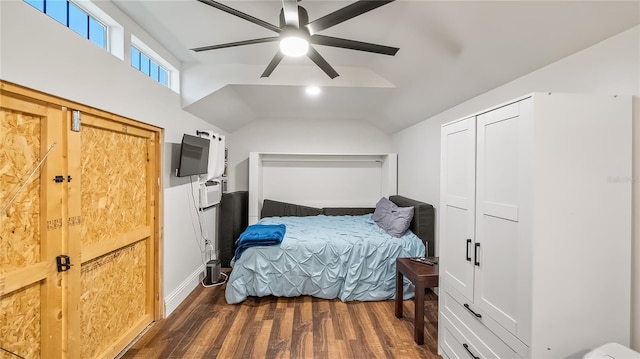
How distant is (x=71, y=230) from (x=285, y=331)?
1864mm

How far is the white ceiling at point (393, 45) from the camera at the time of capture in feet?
4.90

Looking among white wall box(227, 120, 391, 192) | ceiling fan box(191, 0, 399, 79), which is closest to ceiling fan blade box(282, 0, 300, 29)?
ceiling fan box(191, 0, 399, 79)

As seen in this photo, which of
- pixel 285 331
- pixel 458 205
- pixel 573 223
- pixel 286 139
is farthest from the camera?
pixel 286 139

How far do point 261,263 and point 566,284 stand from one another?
256 cm

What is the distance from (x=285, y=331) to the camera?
2.37 metres

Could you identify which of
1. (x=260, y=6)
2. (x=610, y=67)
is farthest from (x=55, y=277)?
(x=610, y=67)

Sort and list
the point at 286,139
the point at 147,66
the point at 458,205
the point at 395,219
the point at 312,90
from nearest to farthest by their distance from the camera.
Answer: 1. the point at 458,205
2. the point at 147,66
3. the point at 312,90
4. the point at 395,219
5. the point at 286,139

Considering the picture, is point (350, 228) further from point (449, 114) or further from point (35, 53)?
point (35, 53)

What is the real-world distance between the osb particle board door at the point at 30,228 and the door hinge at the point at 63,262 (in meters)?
0.02

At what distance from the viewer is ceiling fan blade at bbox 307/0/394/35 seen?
1.26 m

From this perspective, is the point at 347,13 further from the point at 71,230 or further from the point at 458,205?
the point at 71,230

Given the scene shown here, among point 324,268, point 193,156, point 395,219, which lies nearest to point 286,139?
point 193,156

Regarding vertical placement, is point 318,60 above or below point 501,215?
above

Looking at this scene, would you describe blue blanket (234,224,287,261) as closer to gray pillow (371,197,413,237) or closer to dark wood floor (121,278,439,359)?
dark wood floor (121,278,439,359)
